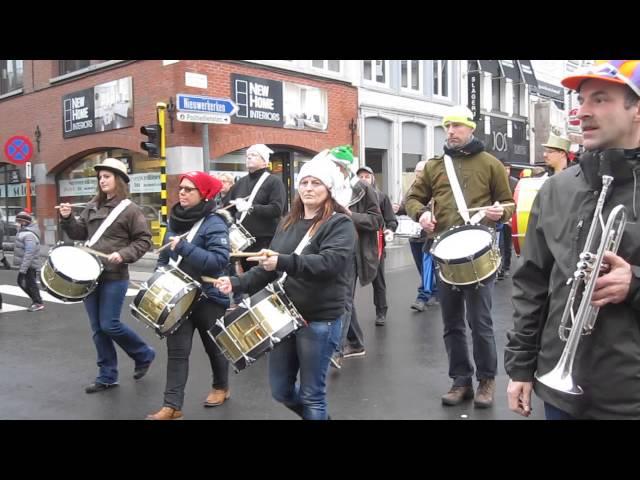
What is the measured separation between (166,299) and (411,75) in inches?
753

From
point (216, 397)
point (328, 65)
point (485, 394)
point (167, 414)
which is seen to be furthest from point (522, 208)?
point (328, 65)

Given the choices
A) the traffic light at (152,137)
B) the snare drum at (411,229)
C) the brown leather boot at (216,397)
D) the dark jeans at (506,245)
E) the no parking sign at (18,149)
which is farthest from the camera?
the no parking sign at (18,149)

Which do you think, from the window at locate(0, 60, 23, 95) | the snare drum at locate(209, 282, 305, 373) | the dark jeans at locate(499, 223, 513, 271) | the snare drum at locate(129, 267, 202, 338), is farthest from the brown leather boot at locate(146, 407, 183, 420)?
the window at locate(0, 60, 23, 95)

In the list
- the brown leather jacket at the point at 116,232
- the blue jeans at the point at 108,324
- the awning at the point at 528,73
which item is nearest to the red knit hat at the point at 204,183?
the brown leather jacket at the point at 116,232

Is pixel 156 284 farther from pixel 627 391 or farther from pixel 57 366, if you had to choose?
pixel 627 391

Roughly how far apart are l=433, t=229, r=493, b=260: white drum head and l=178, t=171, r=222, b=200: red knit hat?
1.68 m

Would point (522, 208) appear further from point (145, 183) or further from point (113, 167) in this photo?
point (145, 183)

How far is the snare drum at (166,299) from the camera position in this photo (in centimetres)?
430

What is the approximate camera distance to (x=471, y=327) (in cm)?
466

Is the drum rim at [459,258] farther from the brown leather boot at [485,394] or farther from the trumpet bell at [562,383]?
the trumpet bell at [562,383]

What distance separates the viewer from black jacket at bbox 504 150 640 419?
2.04 m

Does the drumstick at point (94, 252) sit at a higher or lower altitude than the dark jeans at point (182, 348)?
higher

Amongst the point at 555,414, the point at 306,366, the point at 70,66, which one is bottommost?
the point at 306,366

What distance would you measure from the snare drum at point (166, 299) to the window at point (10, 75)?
61.8 ft
